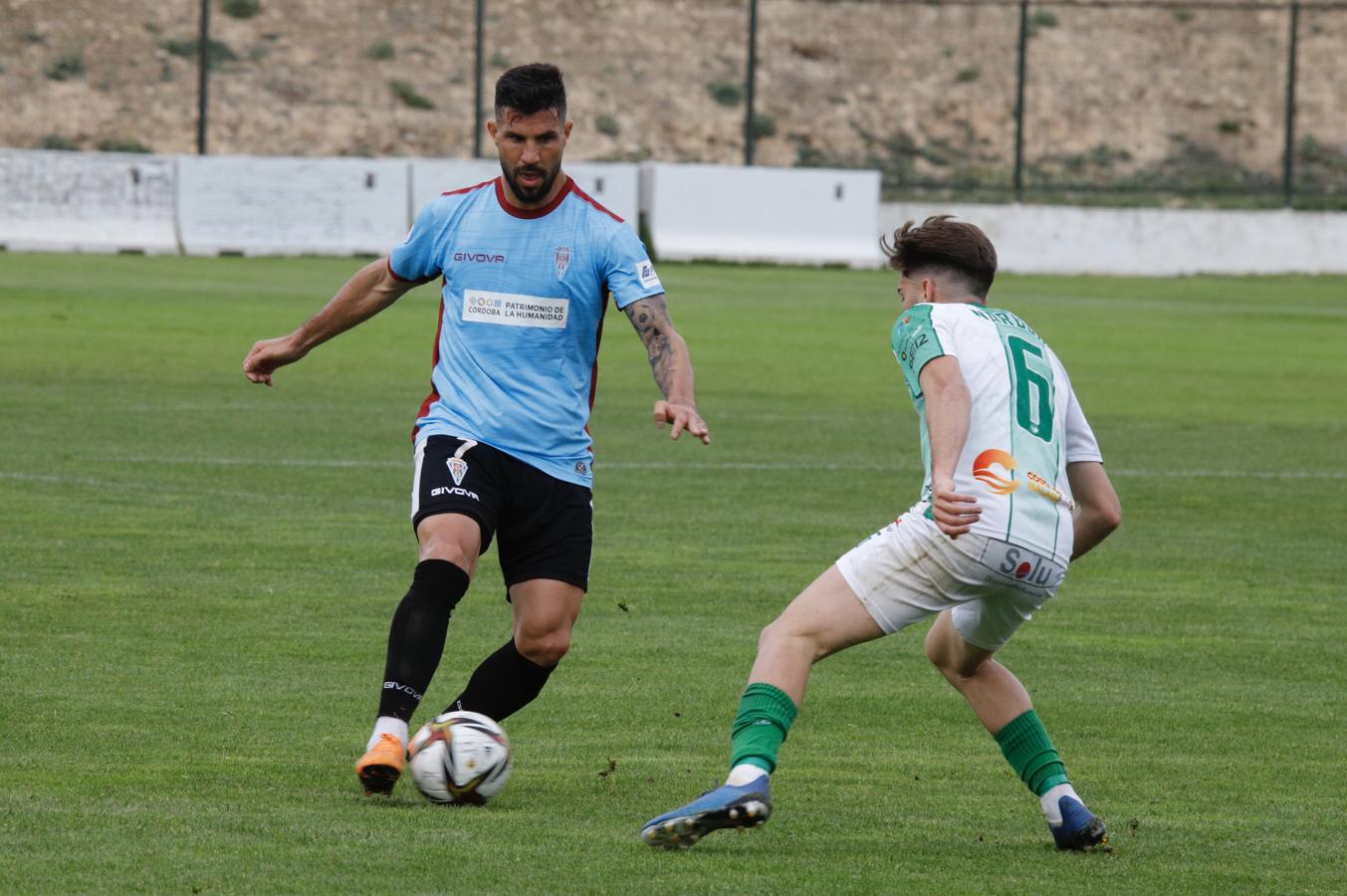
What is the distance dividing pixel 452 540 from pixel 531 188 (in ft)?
3.42

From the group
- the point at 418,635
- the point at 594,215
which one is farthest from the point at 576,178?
the point at 418,635

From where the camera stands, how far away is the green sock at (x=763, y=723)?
5453 mm

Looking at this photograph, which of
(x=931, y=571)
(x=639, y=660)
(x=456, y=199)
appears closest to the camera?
(x=931, y=571)

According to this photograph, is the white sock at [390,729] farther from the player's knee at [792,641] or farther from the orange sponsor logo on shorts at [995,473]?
the orange sponsor logo on shorts at [995,473]

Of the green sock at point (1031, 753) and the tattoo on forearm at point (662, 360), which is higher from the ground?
the tattoo on forearm at point (662, 360)

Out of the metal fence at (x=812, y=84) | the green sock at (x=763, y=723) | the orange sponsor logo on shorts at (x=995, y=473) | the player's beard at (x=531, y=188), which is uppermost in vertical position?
the metal fence at (x=812, y=84)

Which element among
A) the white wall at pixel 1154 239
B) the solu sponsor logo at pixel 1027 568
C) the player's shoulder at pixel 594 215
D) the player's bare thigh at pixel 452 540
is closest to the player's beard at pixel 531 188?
the player's shoulder at pixel 594 215

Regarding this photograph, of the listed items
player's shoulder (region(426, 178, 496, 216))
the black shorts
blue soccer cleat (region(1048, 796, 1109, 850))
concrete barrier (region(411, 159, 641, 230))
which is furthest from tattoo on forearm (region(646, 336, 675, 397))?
concrete barrier (region(411, 159, 641, 230))

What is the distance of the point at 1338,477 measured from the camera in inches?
598

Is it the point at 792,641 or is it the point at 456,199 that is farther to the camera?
the point at 456,199

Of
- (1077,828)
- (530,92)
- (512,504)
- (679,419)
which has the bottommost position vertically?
(1077,828)

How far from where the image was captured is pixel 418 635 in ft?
20.1

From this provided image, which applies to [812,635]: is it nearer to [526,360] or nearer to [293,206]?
[526,360]

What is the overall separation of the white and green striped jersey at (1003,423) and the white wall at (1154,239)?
33.1 metres
